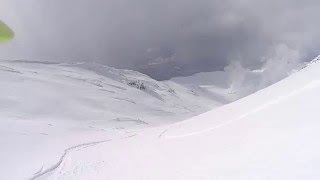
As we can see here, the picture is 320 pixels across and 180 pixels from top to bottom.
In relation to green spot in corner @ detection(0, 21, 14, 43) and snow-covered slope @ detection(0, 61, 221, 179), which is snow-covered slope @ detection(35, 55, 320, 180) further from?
green spot in corner @ detection(0, 21, 14, 43)

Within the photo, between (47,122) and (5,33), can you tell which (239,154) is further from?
(47,122)

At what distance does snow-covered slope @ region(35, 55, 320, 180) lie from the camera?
1014 cm

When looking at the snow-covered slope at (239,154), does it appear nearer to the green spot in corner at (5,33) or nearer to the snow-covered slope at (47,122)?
the snow-covered slope at (47,122)

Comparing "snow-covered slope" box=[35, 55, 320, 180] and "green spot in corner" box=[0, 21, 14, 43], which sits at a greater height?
"snow-covered slope" box=[35, 55, 320, 180]

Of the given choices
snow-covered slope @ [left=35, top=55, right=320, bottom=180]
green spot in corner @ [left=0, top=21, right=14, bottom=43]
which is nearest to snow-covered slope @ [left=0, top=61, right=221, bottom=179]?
snow-covered slope @ [left=35, top=55, right=320, bottom=180]

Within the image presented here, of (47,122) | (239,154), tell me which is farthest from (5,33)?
(47,122)

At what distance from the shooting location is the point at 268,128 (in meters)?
14.7

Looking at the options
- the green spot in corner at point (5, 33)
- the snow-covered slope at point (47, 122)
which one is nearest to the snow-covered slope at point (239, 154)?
the snow-covered slope at point (47, 122)

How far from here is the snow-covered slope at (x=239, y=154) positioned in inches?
399

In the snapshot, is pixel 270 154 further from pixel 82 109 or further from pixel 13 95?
pixel 82 109

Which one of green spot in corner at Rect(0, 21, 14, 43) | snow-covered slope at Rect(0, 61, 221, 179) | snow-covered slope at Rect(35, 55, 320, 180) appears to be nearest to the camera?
green spot in corner at Rect(0, 21, 14, 43)

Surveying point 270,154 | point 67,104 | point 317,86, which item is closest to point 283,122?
point 317,86

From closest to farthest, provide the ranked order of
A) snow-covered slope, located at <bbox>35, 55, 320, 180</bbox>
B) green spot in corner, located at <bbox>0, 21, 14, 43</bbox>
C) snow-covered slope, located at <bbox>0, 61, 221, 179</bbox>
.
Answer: green spot in corner, located at <bbox>0, 21, 14, 43</bbox> → snow-covered slope, located at <bbox>35, 55, 320, 180</bbox> → snow-covered slope, located at <bbox>0, 61, 221, 179</bbox>

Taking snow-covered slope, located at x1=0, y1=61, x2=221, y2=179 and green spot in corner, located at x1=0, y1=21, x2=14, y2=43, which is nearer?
green spot in corner, located at x1=0, y1=21, x2=14, y2=43
